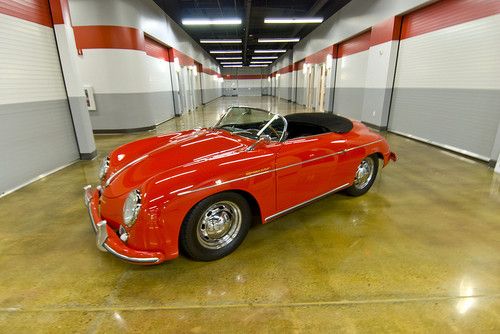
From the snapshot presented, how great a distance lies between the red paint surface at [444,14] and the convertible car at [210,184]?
4230 mm

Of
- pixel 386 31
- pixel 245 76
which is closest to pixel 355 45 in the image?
pixel 386 31

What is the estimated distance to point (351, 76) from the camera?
10344mm

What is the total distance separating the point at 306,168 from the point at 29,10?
4.92m

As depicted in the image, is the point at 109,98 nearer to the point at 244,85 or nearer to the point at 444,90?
the point at 444,90

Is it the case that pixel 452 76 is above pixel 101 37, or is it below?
below

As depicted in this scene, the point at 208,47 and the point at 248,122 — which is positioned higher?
the point at 208,47

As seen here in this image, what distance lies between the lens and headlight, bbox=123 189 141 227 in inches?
67.3

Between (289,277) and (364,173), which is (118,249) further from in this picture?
(364,173)

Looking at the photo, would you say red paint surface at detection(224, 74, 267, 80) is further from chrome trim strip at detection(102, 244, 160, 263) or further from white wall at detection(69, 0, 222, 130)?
chrome trim strip at detection(102, 244, 160, 263)

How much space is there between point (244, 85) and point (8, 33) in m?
42.7

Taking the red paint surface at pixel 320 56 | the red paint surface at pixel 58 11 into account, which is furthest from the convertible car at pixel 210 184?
the red paint surface at pixel 320 56

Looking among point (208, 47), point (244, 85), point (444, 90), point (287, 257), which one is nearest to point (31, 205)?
point (287, 257)

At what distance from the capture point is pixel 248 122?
3053 mm

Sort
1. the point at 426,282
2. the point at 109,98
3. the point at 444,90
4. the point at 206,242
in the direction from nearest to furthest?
the point at 426,282 < the point at 206,242 < the point at 444,90 < the point at 109,98
